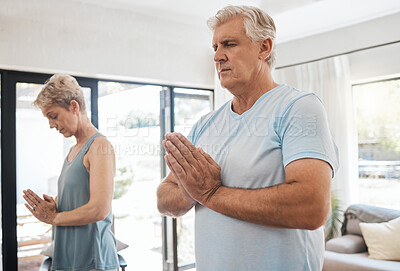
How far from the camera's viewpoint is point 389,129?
3.87m

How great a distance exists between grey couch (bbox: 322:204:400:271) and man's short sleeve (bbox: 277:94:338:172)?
257 centimetres

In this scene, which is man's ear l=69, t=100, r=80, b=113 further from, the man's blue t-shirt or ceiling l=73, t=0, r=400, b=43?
ceiling l=73, t=0, r=400, b=43

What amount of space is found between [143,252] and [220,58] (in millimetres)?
3375

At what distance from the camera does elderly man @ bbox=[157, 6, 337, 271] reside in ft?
3.04

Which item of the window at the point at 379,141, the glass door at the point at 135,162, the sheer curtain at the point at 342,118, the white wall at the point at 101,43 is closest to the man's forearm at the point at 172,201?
the white wall at the point at 101,43

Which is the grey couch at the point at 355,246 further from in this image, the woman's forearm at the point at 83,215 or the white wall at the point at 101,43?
the woman's forearm at the point at 83,215

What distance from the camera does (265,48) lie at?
1.22 m

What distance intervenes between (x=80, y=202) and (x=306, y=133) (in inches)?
50.5

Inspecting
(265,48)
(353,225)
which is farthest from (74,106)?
(353,225)

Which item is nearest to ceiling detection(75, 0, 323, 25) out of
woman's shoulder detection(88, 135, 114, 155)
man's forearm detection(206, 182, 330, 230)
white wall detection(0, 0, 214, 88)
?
white wall detection(0, 0, 214, 88)

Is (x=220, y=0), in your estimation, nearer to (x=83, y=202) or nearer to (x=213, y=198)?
(x=83, y=202)

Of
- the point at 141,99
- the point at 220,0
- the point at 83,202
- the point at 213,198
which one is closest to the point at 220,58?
the point at 213,198

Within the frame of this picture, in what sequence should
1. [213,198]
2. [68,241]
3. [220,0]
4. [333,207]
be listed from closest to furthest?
[213,198] → [68,241] → [220,0] → [333,207]

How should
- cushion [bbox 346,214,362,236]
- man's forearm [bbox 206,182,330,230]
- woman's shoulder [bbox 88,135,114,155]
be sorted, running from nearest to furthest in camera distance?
man's forearm [bbox 206,182,330,230]
woman's shoulder [bbox 88,135,114,155]
cushion [bbox 346,214,362,236]
